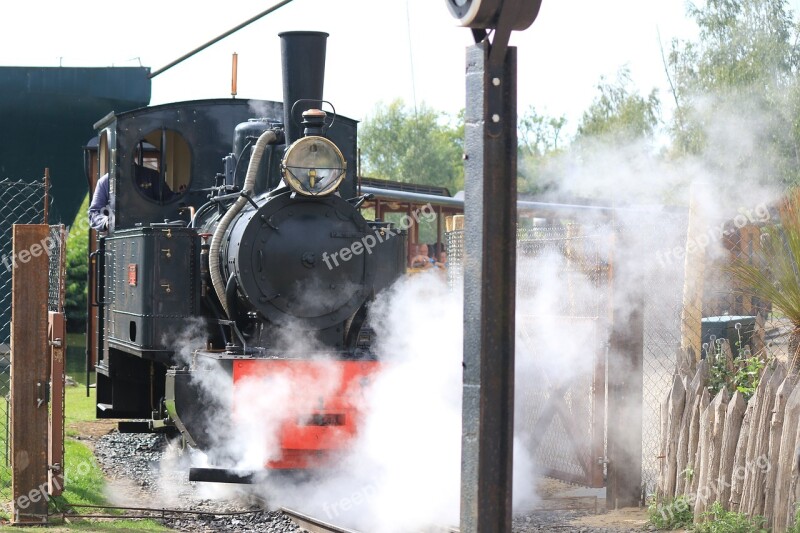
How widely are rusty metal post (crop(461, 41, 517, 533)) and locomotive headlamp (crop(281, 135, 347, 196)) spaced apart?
3.63 metres

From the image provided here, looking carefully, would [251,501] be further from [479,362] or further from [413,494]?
[479,362]

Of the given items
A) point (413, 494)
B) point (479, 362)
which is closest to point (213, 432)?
point (413, 494)

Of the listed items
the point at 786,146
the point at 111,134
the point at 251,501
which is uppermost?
the point at 786,146

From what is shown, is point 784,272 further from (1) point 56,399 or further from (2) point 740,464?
(1) point 56,399

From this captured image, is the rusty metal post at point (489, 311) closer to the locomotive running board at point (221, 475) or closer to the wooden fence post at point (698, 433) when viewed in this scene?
the wooden fence post at point (698, 433)

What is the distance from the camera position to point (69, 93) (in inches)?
703

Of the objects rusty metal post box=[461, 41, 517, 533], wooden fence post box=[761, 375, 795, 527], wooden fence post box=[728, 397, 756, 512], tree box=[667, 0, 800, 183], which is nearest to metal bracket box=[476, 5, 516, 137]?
rusty metal post box=[461, 41, 517, 533]

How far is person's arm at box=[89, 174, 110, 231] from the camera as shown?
8320 millimetres

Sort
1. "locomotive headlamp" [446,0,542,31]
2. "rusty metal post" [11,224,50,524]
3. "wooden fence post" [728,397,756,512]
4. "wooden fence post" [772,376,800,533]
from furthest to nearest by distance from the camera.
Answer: "rusty metal post" [11,224,50,524], "wooden fence post" [728,397,756,512], "wooden fence post" [772,376,800,533], "locomotive headlamp" [446,0,542,31]

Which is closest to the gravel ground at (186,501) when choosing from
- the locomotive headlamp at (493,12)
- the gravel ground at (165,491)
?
the gravel ground at (165,491)

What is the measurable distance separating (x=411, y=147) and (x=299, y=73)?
186 feet

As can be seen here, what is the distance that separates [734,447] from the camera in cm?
555

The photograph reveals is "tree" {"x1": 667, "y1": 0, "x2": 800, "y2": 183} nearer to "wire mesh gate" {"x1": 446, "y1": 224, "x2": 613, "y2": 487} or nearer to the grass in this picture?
"wire mesh gate" {"x1": 446, "y1": 224, "x2": 613, "y2": 487}

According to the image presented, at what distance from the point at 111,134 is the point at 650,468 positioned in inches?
198
